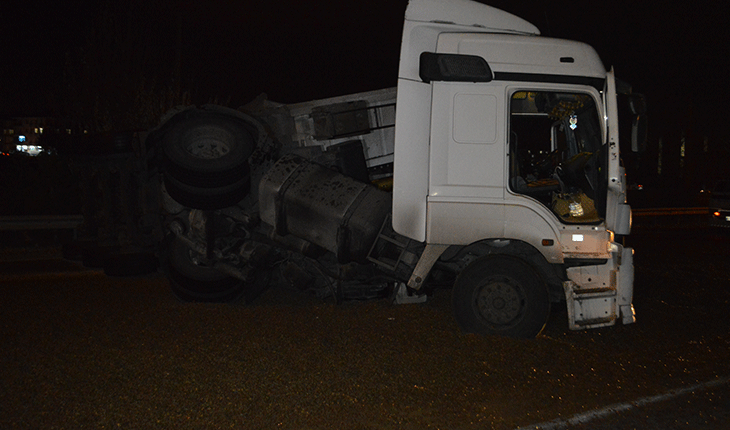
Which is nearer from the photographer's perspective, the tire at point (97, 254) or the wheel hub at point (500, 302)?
the wheel hub at point (500, 302)

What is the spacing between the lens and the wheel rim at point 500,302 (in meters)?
5.93

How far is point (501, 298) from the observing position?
595cm

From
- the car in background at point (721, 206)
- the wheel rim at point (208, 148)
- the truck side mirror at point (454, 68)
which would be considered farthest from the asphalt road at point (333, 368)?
the car in background at point (721, 206)

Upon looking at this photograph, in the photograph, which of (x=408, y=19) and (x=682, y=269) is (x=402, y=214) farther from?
(x=682, y=269)

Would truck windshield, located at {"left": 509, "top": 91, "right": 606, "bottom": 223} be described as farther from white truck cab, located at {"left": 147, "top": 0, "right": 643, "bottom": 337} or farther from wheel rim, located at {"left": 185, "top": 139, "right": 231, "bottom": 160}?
wheel rim, located at {"left": 185, "top": 139, "right": 231, "bottom": 160}

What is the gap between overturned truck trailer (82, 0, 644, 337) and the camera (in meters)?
5.76

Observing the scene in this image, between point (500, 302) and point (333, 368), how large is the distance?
6.16 ft

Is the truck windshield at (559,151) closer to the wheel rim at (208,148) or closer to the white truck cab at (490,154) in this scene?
the white truck cab at (490,154)

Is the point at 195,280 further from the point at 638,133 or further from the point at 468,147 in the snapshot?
the point at 638,133

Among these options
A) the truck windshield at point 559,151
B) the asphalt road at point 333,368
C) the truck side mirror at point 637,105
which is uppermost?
the truck side mirror at point 637,105

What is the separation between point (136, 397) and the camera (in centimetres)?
434

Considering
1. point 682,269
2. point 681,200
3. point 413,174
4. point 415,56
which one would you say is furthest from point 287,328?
point 681,200

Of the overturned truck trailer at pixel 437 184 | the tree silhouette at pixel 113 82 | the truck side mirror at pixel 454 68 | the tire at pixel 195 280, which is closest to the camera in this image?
the truck side mirror at pixel 454 68

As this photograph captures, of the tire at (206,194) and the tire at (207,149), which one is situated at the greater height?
the tire at (207,149)
